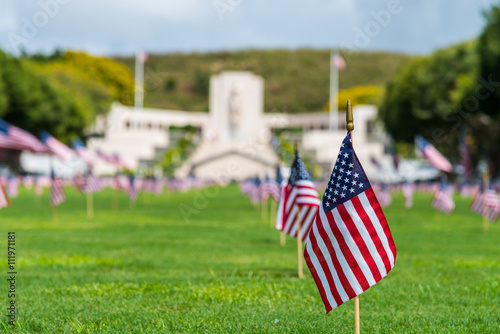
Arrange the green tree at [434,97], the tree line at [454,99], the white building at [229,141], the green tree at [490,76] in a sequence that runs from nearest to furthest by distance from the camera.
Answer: the green tree at [490,76]
the tree line at [454,99]
the green tree at [434,97]
the white building at [229,141]

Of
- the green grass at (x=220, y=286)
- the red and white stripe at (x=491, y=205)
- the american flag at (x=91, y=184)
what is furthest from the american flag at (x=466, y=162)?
the green grass at (x=220, y=286)

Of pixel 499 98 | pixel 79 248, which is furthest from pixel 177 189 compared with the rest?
pixel 79 248

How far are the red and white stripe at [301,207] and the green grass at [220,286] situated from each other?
2.09 feet

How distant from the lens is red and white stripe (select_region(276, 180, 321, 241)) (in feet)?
31.4

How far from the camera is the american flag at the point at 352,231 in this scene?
5.33 meters

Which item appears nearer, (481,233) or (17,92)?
(481,233)

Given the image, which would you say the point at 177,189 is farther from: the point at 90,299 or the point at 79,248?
the point at 90,299

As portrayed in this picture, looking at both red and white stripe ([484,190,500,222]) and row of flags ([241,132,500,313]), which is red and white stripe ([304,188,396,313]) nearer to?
row of flags ([241,132,500,313])

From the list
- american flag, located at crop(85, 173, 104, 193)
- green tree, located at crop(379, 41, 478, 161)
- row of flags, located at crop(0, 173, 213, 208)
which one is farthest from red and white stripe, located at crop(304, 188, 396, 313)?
green tree, located at crop(379, 41, 478, 161)

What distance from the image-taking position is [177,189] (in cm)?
4941

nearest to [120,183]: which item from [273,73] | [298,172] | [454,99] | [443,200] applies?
[443,200]

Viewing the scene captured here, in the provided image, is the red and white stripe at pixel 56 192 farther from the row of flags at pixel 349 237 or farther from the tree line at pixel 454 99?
the tree line at pixel 454 99

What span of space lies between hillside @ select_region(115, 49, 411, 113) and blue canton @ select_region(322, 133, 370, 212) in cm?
12949

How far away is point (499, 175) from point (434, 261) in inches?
1536
